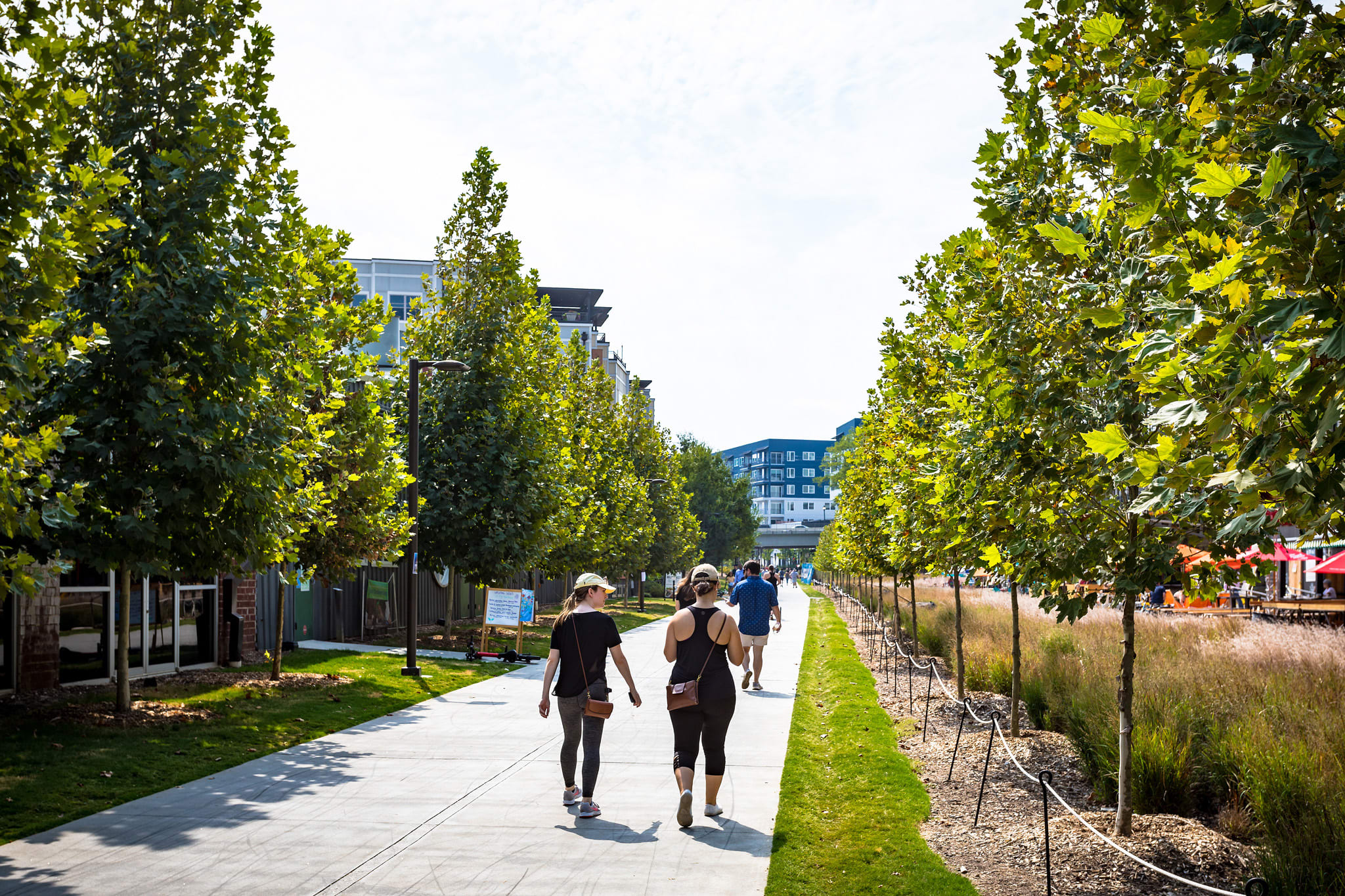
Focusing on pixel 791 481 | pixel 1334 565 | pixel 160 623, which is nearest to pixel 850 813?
pixel 160 623

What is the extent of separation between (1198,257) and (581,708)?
20.3 ft

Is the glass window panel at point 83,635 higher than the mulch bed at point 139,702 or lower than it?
higher

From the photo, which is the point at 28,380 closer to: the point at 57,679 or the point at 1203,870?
the point at 1203,870

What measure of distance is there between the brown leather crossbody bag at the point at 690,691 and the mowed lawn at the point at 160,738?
4639 mm

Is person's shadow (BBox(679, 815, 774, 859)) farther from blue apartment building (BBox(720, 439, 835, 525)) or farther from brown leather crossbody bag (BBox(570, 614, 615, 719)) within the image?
blue apartment building (BBox(720, 439, 835, 525))

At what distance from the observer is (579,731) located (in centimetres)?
914

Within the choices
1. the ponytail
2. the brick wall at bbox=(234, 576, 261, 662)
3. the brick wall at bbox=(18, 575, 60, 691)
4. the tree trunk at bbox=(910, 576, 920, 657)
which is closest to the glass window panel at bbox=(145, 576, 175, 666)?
the brick wall at bbox=(234, 576, 261, 662)

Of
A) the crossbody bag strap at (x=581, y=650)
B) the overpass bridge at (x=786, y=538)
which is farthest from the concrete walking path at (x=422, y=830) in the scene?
the overpass bridge at (x=786, y=538)

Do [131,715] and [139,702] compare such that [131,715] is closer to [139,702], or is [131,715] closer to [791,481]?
[139,702]

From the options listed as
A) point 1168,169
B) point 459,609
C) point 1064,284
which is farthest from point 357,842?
point 459,609

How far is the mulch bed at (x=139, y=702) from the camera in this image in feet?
42.4

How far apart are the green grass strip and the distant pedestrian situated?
0.77 metres

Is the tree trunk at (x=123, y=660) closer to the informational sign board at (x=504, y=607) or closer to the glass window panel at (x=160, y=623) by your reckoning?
the glass window panel at (x=160, y=623)

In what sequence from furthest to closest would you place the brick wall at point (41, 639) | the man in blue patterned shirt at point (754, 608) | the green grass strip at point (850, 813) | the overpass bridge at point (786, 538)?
the overpass bridge at point (786, 538) → the man in blue patterned shirt at point (754, 608) → the brick wall at point (41, 639) → the green grass strip at point (850, 813)
